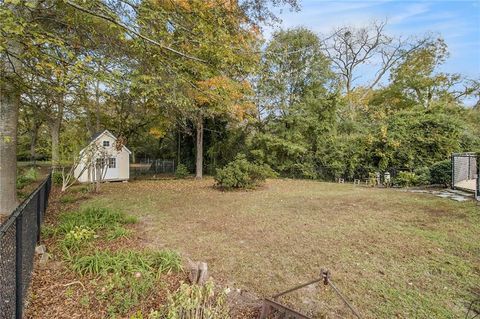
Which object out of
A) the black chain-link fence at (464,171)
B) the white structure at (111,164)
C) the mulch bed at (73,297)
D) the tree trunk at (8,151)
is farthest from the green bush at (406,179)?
the tree trunk at (8,151)

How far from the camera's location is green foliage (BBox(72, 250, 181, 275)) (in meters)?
3.37

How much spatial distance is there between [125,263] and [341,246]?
3127 millimetres

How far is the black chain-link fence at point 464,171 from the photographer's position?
9.27 meters

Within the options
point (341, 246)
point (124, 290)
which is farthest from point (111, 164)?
point (341, 246)

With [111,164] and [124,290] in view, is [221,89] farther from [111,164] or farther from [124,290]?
[111,164]

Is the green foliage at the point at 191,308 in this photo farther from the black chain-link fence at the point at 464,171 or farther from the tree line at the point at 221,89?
the black chain-link fence at the point at 464,171

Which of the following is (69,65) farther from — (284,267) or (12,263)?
(284,267)

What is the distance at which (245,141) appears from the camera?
679 inches

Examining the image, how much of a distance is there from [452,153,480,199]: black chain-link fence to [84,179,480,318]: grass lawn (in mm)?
2128

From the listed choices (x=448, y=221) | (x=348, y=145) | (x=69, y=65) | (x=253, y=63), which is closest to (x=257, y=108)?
(x=348, y=145)

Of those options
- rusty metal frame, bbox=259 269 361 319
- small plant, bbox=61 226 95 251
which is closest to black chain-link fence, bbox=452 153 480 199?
rusty metal frame, bbox=259 269 361 319

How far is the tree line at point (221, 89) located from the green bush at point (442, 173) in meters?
2.63

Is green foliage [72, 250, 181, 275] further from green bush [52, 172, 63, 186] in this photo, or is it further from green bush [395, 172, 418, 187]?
green bush [395, 172, 418, 187]

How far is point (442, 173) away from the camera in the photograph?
10.3 meters
